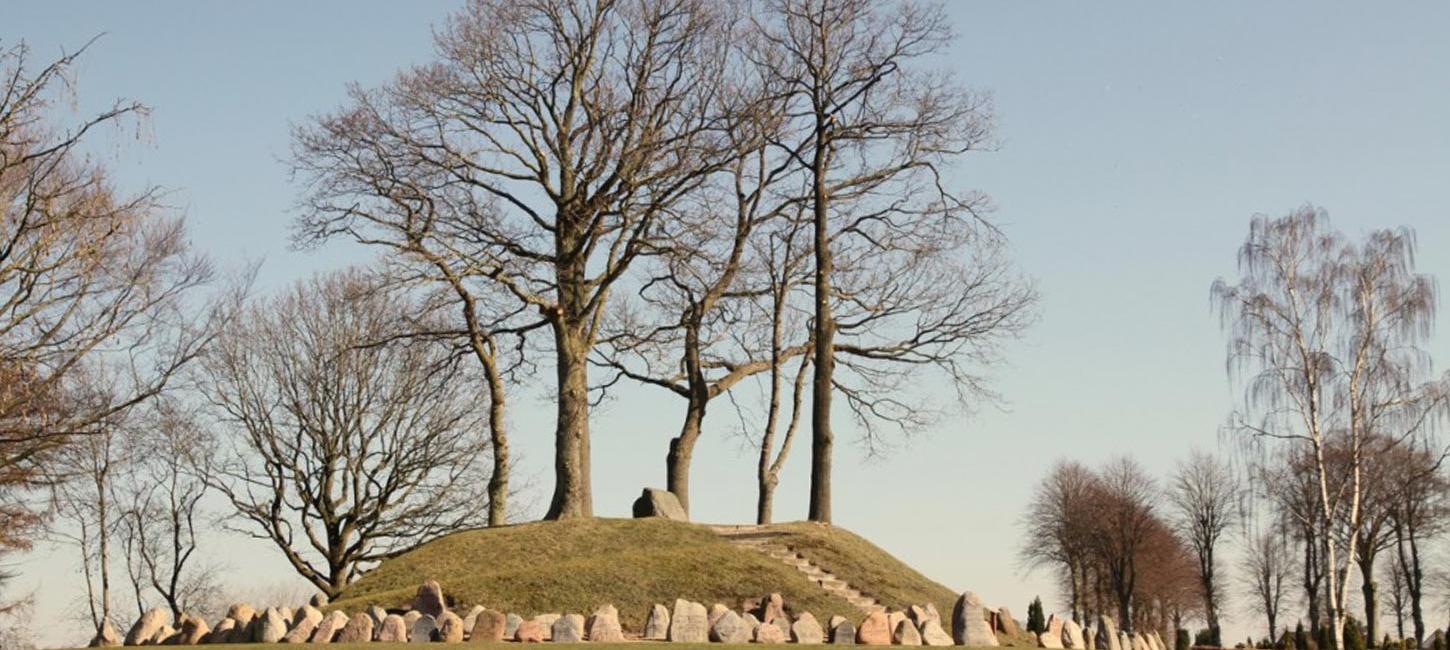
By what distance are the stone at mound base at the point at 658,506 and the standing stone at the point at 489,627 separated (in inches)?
496

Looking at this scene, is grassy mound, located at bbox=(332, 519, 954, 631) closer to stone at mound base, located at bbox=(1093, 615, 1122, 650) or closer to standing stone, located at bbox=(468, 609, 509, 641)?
stone at mound base, located at bbox=(1093, 615, 1122, 650)

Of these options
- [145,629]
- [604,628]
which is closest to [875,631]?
[604,628]

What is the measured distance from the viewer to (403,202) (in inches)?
1383

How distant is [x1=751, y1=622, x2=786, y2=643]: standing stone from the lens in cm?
2334

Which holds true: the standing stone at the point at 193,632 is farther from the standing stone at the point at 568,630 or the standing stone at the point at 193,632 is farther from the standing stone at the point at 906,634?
the standing stone at the point at 906,634

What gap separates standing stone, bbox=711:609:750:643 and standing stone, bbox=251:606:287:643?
21.2 feet

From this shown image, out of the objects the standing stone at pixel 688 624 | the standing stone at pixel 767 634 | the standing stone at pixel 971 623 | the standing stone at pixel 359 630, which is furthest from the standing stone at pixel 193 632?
the standing stone at pixel 971 623

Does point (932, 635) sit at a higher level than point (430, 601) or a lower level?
lower

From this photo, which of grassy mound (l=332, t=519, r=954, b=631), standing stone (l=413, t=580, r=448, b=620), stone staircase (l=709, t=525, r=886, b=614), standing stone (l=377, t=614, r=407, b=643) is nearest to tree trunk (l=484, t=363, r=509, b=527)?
grassy mound (l=332, t=519, r=954, b=631)

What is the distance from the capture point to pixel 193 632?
23969 mm

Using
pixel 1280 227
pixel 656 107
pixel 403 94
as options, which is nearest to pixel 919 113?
pixel 656 107

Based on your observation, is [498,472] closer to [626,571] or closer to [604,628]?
[626,571]

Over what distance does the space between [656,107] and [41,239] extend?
15.7 meters

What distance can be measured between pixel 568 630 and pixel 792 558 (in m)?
9.89
